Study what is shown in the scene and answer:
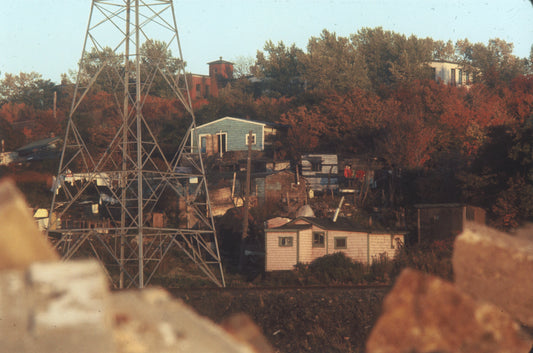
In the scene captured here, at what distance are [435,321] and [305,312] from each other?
676 cm

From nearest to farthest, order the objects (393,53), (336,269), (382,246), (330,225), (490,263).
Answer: (490,263) < (382,246) < (336,269) < (393,53) < (330,225)

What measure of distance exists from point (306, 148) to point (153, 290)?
25.3 m

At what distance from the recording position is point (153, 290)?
2.24 feet

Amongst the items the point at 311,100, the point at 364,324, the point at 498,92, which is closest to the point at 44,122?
the point at 364,324

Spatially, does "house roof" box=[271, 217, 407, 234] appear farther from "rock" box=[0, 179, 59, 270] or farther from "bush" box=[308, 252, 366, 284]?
"rock" box=[0, 179, 59, 270]

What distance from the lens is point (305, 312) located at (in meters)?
7.43

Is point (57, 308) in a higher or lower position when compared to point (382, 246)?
higher

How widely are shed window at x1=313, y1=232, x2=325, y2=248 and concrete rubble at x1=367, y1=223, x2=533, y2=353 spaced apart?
14382mm

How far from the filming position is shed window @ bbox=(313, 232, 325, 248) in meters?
15.3

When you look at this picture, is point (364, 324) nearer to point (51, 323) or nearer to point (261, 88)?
point (51, 323)

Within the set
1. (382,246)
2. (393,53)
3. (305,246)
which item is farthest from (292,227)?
(393,53)

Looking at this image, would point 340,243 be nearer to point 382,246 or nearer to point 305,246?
point 305,246

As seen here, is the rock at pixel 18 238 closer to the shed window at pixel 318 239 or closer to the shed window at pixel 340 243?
the shed window at pixel 340 243

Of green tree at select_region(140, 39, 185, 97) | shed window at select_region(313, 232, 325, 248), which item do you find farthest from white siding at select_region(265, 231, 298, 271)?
green tree at select_region(140, 39, 185, 97)
